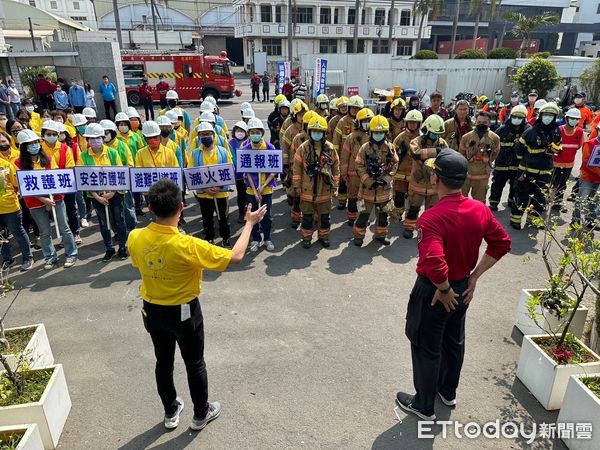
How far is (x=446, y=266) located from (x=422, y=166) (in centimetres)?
450

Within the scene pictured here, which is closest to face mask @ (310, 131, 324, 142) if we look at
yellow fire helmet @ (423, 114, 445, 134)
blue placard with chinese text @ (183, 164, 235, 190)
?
blue placard with chinese text @ (183, 164, 235, 190)

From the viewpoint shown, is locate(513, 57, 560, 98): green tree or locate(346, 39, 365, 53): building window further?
locate(346, 39, 365, 53): building window

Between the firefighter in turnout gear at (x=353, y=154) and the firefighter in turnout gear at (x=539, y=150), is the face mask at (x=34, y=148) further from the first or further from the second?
the firefighter in turnout gear at (x=539, y=150)

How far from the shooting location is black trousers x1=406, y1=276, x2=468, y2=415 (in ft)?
10.6

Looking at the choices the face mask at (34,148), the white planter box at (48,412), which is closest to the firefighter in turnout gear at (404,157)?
the face mask at (34,148)

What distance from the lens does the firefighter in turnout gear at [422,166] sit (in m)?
6.77

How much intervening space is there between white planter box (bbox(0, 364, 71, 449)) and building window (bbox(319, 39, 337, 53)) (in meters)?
51.5

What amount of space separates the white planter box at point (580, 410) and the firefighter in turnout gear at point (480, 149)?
4.86m

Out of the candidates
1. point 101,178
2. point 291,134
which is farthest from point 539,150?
point 101,178

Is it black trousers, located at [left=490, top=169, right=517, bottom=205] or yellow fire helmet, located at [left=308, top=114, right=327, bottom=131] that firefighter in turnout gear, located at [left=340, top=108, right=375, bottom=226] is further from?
black trousers, located at [left=490, top=169, right=517, bottom=205]

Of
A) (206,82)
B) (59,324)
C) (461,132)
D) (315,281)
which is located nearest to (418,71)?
(206,82)

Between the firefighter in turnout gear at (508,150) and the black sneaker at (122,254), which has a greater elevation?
the firefighter in turnout gear at (508,150)

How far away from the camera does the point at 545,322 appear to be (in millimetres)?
4582

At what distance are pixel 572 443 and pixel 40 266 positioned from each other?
694cm
